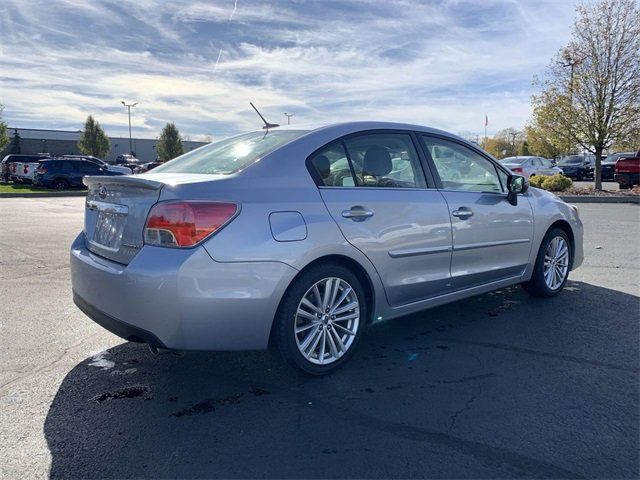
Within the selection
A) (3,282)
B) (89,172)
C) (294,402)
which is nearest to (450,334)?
(294,402)

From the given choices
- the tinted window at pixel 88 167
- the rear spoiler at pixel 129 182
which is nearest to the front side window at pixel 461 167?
the rear spoiler at pixel 129 182

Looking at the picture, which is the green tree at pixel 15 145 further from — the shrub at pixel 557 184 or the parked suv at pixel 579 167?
the shrub at pixel 557 184

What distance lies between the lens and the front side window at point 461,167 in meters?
4.38

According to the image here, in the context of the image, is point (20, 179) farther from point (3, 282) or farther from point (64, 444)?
point (64, 444)

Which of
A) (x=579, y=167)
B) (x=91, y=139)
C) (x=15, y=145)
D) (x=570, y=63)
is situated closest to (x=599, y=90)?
(x=570, y=63)

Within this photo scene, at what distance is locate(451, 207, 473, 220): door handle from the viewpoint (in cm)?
426

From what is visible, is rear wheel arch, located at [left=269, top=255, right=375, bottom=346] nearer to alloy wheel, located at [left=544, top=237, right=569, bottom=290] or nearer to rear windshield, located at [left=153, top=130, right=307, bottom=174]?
rear windshield, located at [left=153, top=130, right=307, bottom=174]

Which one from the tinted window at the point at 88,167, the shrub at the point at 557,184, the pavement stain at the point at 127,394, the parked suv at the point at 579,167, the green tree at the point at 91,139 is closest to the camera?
the pavement stain at the point at 127,394

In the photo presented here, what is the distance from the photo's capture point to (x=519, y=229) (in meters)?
4.91

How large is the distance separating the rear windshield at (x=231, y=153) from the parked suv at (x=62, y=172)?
23368mm

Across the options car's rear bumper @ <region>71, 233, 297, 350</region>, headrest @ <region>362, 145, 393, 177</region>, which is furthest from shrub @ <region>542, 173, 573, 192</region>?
car's rear bumper @ <region>71, 233, 297, 350</region>

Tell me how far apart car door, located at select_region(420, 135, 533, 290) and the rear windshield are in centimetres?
130

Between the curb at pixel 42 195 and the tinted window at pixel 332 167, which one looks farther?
the curb at pixel 42 195

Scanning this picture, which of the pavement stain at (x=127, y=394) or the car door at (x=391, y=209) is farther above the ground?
the car door at (x=391, y=209)
